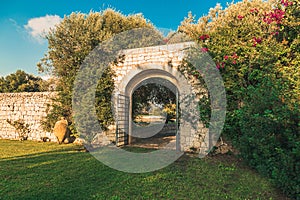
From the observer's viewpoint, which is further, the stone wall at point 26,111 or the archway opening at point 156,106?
the archway opening at point 156,106

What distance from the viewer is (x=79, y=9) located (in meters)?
12.1

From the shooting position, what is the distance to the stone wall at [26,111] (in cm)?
947

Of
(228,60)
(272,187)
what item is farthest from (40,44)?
(272,187)

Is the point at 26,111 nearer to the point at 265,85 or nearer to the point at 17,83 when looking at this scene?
the point at 265,85

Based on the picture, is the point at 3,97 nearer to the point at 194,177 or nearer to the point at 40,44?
the point at 40,44

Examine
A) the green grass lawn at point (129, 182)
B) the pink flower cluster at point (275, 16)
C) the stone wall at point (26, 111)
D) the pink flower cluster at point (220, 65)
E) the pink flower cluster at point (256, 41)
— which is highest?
the pink flower cluster at point (275, 16)

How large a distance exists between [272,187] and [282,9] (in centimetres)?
469

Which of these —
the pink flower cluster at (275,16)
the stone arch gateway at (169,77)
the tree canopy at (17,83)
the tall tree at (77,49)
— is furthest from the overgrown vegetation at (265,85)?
the tree canopy at (17,83)

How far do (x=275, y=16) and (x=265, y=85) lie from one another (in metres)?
2.87

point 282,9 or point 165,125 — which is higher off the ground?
point 282,9

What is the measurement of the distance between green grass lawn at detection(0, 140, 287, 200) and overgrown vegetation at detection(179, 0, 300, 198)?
50 centimetres

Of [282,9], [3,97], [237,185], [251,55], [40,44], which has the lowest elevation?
[237,185]

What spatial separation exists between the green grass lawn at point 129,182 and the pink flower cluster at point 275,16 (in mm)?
3738

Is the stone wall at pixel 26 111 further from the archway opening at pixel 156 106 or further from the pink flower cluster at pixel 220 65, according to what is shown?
the pink flower cluster at pixel 220 65
